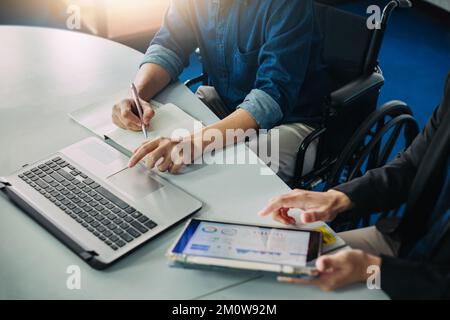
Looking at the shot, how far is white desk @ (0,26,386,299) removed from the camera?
888mm

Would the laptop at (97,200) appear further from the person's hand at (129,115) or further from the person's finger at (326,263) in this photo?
the person's finger at (326,263)

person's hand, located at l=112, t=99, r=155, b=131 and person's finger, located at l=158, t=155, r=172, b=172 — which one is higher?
person's hand, located at l=112, t=99, r=155, b=131

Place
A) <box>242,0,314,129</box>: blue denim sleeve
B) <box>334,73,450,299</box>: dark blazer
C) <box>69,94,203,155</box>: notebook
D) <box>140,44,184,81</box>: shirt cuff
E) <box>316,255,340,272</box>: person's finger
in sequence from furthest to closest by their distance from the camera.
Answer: <box>140,44,184,81</box>: shirt cuff < <box>242,0,314,129</box>: blue denim sleeve < <box>69,94,203,155</box>: notebook < <box>334,73,450,299</box>: dark blazer < <box>316,255,340,272</box>: person's finger

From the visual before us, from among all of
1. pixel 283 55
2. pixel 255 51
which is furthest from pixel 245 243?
pixel 255 51

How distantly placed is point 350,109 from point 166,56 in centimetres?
58

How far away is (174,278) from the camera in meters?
0.91

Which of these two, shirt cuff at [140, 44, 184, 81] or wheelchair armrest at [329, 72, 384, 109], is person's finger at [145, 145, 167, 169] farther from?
wheelchair armrest at [329, 72, 384, 109]

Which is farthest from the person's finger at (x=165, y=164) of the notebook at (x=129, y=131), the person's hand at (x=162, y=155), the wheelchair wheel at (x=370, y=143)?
the wheelchair wheel at (x=370, y=143)

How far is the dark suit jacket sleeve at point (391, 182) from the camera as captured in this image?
1113 mm


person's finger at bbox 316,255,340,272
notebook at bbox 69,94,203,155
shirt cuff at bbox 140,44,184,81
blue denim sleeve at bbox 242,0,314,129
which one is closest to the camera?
person's finger at bbox 316,255,340,272

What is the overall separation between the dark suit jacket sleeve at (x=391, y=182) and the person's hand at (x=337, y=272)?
0.24 m

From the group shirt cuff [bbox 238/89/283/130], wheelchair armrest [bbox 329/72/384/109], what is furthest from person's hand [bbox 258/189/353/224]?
wheelchair armrest [bbox 329/72/384/109]

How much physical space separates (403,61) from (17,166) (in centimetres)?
273

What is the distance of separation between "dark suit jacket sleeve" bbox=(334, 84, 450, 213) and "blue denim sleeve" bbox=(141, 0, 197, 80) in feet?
2.24
